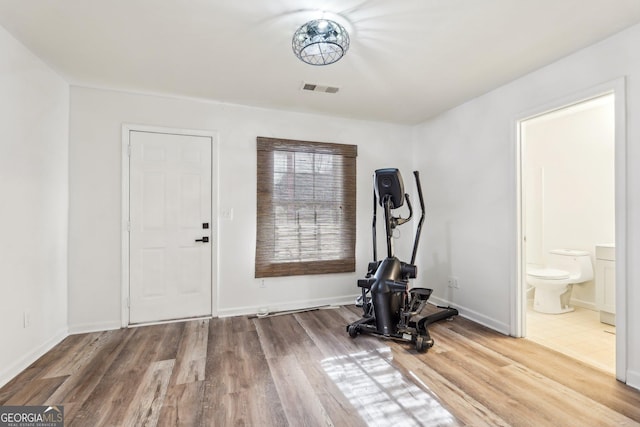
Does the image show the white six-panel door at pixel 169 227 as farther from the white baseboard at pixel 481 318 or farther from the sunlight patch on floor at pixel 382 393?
the white baseboard at pixel 481 318

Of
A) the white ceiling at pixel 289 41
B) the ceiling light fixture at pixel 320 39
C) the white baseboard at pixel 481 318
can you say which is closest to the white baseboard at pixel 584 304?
the white baseboard at pixel 481 318

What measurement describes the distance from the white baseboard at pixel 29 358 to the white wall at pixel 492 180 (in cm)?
407

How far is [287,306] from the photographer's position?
12.2ft

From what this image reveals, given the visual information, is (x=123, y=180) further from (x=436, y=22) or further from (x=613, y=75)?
(x=613, y=75)

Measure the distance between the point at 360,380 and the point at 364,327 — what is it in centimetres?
81

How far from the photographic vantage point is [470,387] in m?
2.06

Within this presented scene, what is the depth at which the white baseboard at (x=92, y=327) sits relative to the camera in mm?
2977

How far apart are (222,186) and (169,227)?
71cm

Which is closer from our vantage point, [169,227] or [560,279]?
[169,227]

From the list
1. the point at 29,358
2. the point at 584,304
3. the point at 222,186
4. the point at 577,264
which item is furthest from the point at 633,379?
the point at 29,358

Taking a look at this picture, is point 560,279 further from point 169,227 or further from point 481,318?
point 169,227

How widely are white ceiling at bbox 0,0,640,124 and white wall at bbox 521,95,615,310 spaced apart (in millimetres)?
1324

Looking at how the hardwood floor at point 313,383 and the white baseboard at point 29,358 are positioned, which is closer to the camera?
the hardwood floor at point 313,383

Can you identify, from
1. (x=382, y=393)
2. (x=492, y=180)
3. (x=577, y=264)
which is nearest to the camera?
(x=382, y=393)
